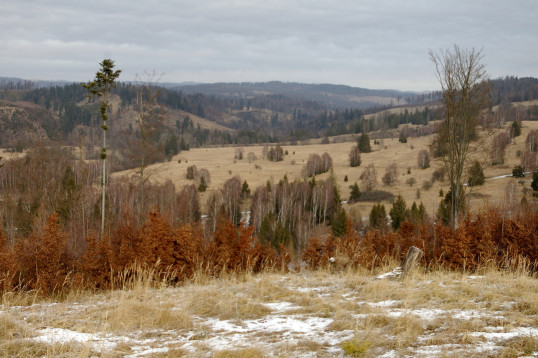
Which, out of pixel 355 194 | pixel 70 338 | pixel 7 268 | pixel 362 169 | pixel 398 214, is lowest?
pixel 355 194

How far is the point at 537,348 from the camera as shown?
3967 mm

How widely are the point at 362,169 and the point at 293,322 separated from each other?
68.2 metres

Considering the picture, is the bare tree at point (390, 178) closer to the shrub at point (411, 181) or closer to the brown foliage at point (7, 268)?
the shrub at point (411, 181)

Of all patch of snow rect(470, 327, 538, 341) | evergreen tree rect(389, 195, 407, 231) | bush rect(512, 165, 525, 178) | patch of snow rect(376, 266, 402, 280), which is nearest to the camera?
patch of snow rect(470, 327, 538, 341)

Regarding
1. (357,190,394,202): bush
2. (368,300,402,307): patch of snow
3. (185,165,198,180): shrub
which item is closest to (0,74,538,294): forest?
(368,300,402,307): patch of snow

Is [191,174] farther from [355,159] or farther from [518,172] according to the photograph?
[518,172]

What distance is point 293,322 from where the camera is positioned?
5402mm

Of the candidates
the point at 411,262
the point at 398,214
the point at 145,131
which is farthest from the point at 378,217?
the point at 411,262

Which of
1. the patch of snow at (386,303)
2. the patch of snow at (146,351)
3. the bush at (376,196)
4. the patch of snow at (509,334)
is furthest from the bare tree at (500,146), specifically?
the patch of snow at (146,351)

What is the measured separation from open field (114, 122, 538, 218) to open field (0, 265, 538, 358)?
33269 millimetres

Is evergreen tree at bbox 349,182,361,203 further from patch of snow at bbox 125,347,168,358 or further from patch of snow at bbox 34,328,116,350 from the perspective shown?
patch of snow at bbox 125,347,168,358

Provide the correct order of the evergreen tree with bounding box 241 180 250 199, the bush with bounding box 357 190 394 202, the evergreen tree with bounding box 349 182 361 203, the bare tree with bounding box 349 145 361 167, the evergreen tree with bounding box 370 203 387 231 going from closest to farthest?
the evergreen tree with bounding box 370 203 387 231
the bush with bounding box 357 190 394 202
the evergreen tree with bounding box 349 182 361 203
the evergreen tree with bounding box 241 180 250 199
the bare tree with bounding box 349 145 361 167

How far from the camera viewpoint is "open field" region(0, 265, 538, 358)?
4355 mm

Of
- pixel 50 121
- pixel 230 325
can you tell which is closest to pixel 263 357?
pixel 230 325
